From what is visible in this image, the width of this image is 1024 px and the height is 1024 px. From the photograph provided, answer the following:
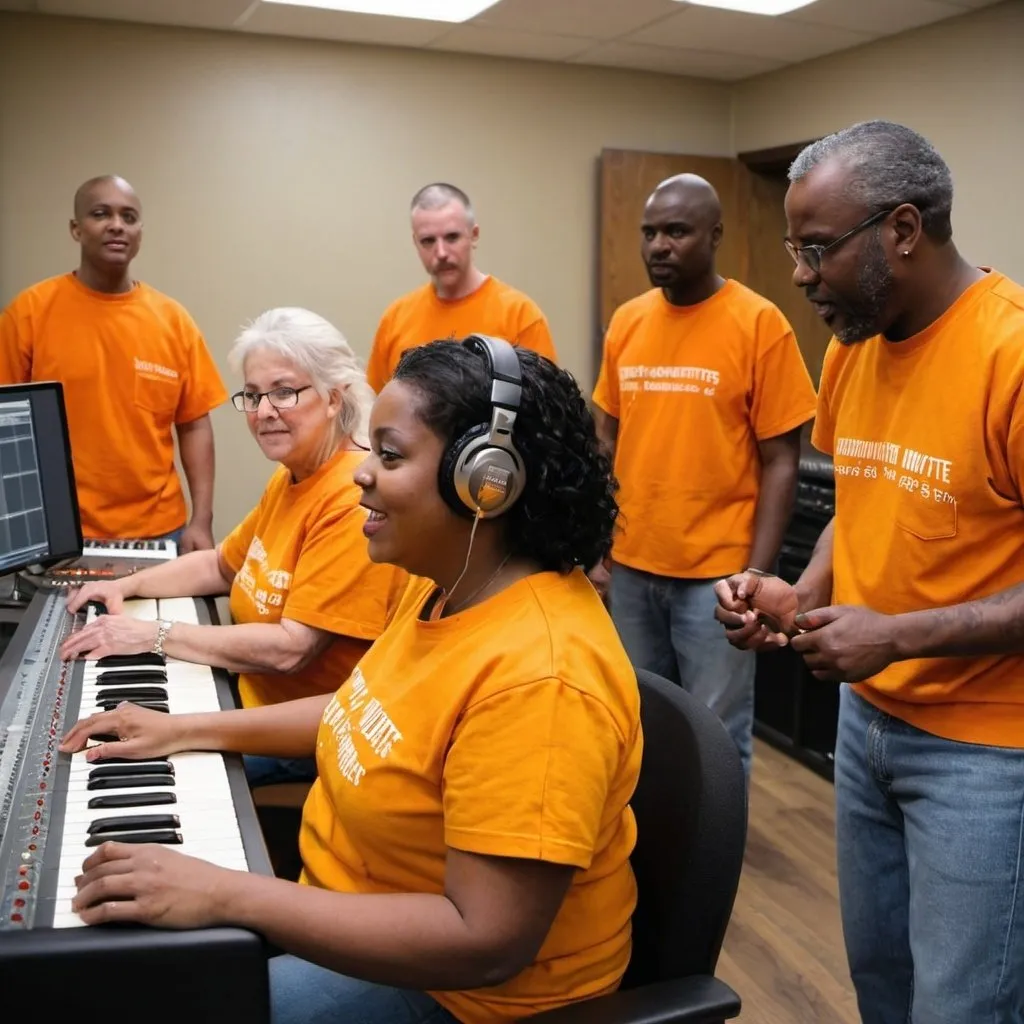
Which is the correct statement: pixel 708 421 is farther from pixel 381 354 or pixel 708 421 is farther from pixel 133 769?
pixel 133 769

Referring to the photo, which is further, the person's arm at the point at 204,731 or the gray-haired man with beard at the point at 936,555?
the person's arm at the point at 204,731

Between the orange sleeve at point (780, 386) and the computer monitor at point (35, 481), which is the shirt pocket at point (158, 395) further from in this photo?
the orange sleeve at point (780, 386)

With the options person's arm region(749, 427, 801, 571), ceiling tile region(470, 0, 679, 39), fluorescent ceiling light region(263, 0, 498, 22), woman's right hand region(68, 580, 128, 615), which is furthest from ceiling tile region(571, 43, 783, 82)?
woman's right hand region(68, 580, 128, 615)

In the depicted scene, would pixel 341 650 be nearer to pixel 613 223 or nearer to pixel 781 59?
pixel 613 223

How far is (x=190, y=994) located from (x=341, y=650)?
898 millimetres

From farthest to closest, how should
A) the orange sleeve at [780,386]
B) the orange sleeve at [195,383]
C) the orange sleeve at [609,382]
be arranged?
the orange sleeve at [195,383] → the orange sleeve at [609,382] → the orange sleeve at [780,386]

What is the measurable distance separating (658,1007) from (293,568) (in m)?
1.07

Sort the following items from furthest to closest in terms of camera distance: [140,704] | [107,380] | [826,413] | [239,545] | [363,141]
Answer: [363,141] < [107,380] < [239,545] < [826,413] < [140,704]

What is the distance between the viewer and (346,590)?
71.8 inches

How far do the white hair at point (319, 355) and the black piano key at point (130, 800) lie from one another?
2.72ft

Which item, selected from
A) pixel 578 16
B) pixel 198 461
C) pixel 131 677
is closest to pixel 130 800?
pixel 131 677

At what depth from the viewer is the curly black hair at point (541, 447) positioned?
1.22 meters

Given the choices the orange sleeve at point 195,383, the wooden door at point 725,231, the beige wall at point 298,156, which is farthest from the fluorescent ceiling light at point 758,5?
the orange sleeve at point 195,383

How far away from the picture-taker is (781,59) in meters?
4.70
